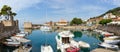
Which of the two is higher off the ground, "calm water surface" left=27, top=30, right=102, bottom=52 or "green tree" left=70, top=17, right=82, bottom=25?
"green tree" left=70, top=17, right=82, bottom=25

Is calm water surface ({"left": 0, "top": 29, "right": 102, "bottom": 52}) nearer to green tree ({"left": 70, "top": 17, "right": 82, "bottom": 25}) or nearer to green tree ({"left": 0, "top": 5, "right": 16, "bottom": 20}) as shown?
green tree ({"left": 0, "top": 5, "right": 16, "bottom": 20})

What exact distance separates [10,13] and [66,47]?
7399cm

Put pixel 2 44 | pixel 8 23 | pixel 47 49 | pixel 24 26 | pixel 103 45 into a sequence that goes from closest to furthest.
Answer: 1. pixel 47 49
2. pixel 103 45
3. pixel 2 44
4. pixel 8 23
5. pixel 24 26

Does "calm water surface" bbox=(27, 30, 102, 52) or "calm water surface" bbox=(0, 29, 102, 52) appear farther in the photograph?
"calm water surface" bbox=(27, 30, 102, 52)

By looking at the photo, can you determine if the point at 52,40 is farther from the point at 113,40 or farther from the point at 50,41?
the point at 113,40

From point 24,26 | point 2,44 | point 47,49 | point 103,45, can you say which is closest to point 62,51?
point 47,49

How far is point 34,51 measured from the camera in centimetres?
3631

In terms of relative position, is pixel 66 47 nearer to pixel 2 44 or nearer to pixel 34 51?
pixel 34 51

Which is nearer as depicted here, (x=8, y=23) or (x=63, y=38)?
(x=63, y=38)

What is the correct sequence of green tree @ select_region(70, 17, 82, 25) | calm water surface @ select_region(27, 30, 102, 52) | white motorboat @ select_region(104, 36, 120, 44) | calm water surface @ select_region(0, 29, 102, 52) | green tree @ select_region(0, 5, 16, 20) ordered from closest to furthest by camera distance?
1. calm water surface @ select_region(0, 29, 102, 52)
2. calm water surface @ select_region(27, 30, 102, 52)
3. white motorboat @ select_region(104, 36, 120, 44)
4. green tree @ select_region(0, 5, 16, 20)
5. green tree @ select_region(70, 17, 82, 25)

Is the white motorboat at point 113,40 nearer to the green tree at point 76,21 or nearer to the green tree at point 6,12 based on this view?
the green tree at point 6,12

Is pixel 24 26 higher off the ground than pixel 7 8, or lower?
lower

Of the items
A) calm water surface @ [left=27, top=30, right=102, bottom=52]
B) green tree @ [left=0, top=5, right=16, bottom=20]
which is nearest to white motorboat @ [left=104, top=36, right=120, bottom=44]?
calm water surface @ [left=27, top=30, right=102, bottom=52]

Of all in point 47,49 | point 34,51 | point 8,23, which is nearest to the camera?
point 47,49
